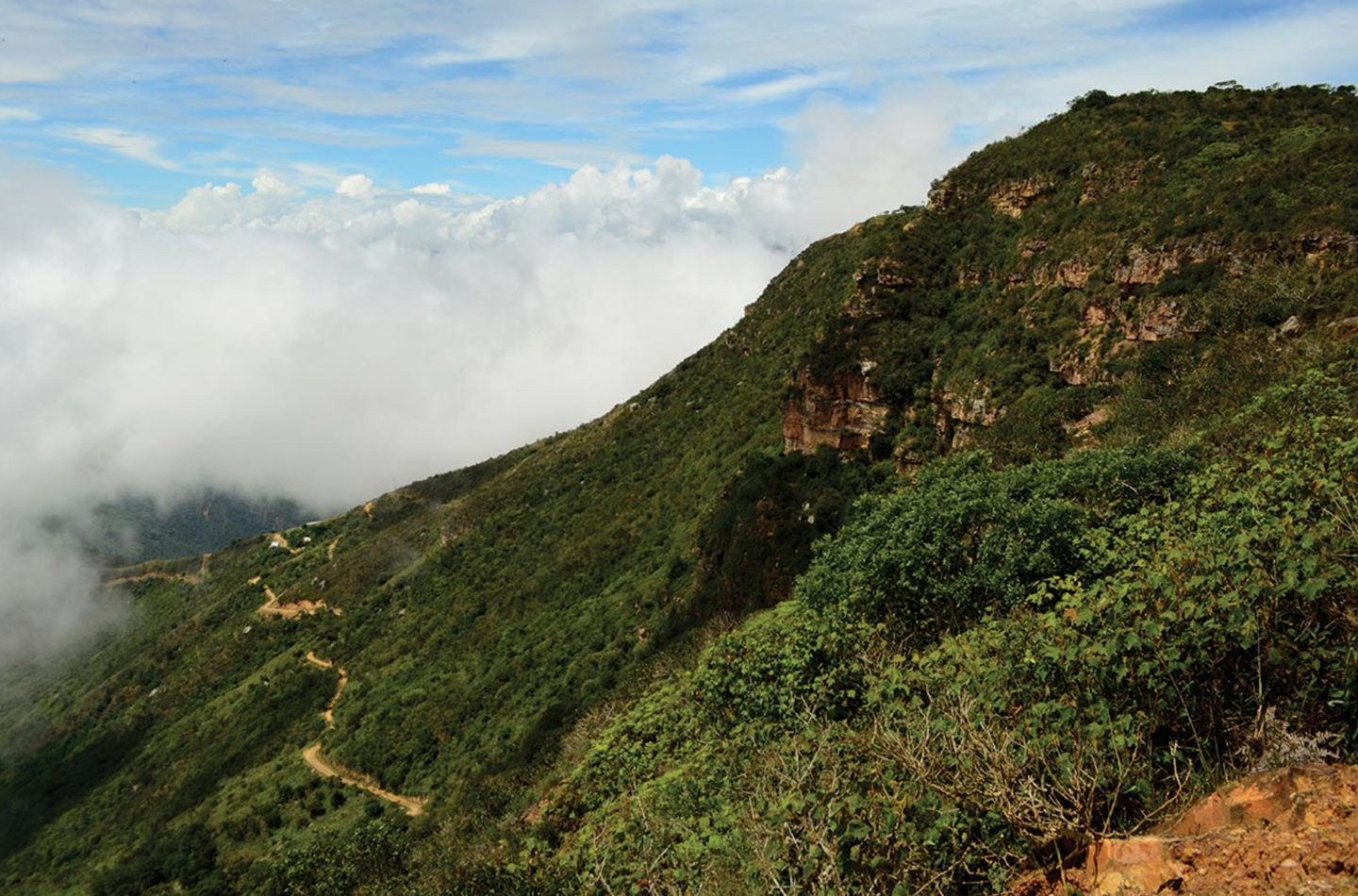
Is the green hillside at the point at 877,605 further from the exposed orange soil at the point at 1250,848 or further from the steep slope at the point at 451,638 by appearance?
the steep slope at the point at 451,638

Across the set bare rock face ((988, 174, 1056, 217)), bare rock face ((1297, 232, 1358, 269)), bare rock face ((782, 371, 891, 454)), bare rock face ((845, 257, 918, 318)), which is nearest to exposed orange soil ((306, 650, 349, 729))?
bare rock face ((782, 371, 891, 454))

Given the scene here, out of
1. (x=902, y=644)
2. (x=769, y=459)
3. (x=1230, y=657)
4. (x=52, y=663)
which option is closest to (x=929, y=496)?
(x=902, y=644)

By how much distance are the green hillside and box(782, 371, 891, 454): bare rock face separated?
0.78ft

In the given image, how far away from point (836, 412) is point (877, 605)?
2866 cm

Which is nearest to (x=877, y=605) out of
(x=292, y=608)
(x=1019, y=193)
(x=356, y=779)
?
(x=1019, y=193)

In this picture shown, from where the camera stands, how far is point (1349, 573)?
22.8 feet

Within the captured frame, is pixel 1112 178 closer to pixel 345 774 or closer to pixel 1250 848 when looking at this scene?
pixel 1250 848

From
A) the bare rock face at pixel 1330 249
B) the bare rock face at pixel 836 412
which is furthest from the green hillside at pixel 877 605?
the bare rock face at pixel 836 412

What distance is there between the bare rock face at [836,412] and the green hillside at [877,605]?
24 centimetres

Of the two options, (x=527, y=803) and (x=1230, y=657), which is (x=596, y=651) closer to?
(x=527, y=803)

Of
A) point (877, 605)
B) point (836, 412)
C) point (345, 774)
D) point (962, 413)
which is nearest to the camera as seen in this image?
point (877, 605)

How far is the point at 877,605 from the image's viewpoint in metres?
14.9

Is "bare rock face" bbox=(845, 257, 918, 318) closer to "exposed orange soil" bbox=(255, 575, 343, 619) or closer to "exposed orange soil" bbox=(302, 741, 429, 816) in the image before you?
"exposed orange soil" bbox=(302, 741, 429, 816)

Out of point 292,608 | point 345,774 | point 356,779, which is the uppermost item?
point 292,608
